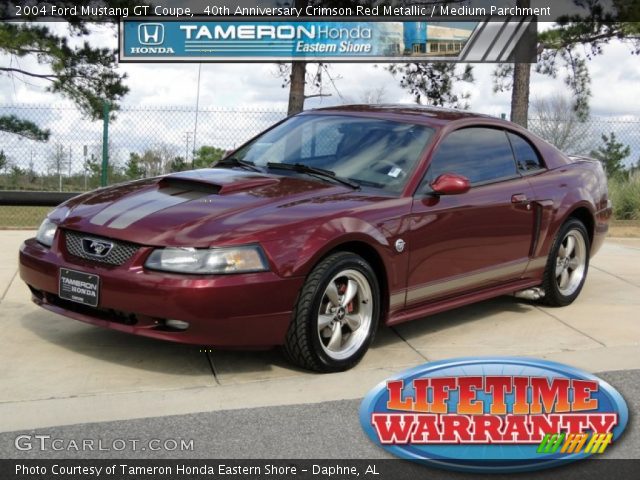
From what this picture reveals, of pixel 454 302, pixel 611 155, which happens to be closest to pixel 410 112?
pixel 454 302

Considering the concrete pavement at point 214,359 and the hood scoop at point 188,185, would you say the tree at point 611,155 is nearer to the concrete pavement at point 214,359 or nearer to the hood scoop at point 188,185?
the concrete pavement at point 214,359

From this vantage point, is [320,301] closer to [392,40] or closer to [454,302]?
[454,302]

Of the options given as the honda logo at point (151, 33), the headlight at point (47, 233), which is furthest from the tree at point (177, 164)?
the headlight at point (47, 233)

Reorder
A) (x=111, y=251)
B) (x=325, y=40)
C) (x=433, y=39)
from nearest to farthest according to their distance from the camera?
(x=111, y=251) < (x=325, y=40) < (x=433, y=39)

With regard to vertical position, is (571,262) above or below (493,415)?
above

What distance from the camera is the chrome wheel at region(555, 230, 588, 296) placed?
7117 millimetres

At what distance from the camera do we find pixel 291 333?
192 inches

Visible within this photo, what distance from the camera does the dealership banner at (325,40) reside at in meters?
15.0

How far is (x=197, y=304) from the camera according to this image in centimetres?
452

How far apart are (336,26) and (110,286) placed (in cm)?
1159

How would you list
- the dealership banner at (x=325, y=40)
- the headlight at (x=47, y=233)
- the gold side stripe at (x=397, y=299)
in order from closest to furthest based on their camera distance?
the headlight at (x=47, y=233)
the gold side stripe at (x=397, y=299)
the dealership banner at (x=325, y=40)

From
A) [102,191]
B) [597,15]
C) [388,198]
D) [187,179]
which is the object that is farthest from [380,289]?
[597,15]

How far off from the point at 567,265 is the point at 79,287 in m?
4.18

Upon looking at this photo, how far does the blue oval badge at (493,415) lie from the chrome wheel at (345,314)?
355mm
